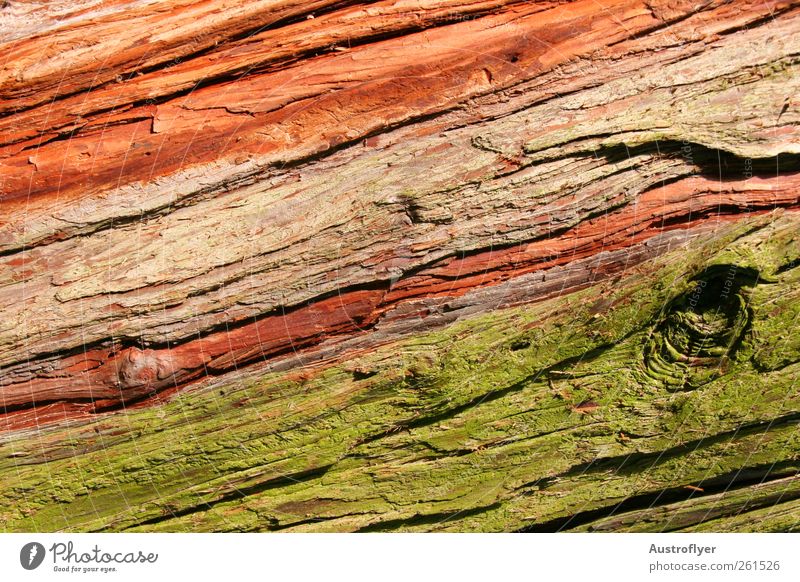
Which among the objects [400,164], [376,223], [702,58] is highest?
[702,58]

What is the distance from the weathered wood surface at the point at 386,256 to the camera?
343 centimetres

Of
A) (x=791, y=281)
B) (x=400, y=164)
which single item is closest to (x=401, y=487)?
(x=400, y=164)

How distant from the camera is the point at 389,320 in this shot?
3.48 meters

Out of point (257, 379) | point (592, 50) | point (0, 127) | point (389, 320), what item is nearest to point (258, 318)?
point (257, 379)

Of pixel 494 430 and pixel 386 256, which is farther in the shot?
pixel 494 430

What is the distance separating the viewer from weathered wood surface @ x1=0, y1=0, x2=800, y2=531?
3.43 meters

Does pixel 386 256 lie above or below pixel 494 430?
above

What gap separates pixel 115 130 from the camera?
142 inches

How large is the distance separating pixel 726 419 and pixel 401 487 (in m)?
1.77

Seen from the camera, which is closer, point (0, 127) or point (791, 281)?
point (791, 281)

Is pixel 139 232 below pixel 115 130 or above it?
below

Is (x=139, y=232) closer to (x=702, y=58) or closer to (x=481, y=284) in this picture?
(x=481, y=284)

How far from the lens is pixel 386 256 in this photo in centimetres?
344

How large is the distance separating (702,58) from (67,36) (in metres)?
3.35
